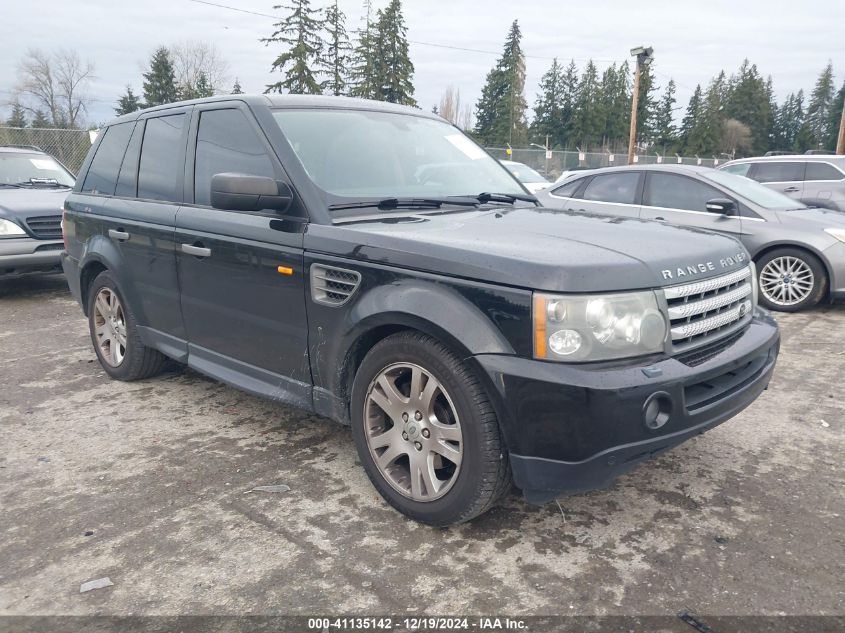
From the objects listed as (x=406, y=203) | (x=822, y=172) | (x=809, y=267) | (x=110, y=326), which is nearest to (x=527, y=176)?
(x=822, y=172)

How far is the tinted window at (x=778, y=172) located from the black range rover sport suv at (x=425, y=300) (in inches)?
348

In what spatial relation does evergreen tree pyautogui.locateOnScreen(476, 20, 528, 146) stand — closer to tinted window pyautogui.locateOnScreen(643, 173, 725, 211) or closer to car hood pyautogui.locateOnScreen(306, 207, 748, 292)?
tinted window pyautogui.locateOnScreen(643, 173, 725, 211)

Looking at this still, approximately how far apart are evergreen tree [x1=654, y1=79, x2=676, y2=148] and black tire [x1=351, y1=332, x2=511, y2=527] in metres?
86.3

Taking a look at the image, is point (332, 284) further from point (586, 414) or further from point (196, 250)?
point (586, 414)

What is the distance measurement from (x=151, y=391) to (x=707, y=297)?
147 inches

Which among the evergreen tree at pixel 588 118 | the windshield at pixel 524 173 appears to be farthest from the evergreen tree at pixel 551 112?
the windshield at pixel 524 173

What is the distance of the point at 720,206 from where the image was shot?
7121 mm

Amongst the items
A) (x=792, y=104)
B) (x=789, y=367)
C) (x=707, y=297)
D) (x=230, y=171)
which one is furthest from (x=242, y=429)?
(x=792, y=104)

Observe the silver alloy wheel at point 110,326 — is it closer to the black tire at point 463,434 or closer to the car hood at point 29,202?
the black tire at point 463,434

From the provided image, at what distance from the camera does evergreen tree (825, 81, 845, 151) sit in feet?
259

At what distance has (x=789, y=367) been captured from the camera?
5195mm

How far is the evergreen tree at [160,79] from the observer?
5638 centimetres

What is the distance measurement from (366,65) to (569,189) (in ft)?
139

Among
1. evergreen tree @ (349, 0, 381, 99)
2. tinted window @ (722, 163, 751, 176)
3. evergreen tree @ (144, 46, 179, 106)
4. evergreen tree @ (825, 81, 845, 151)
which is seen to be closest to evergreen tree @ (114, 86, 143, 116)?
evergreen tree @ (144, 46, 179, 106)
